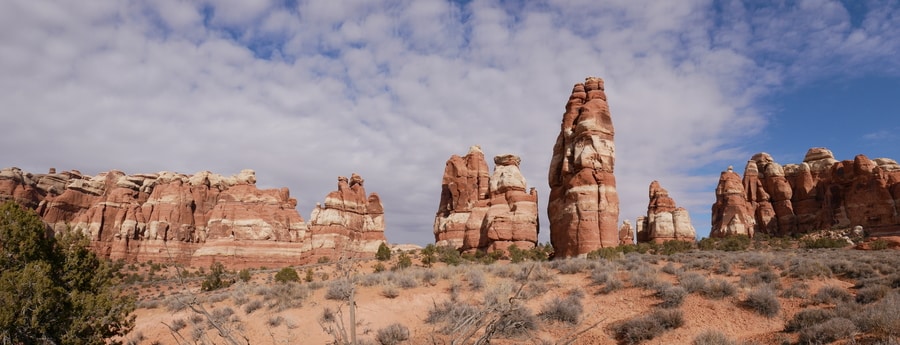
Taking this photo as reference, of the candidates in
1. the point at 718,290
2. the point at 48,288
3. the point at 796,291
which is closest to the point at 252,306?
the point at 48,288

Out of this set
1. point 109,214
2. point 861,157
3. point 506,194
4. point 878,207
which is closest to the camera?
point 506,194

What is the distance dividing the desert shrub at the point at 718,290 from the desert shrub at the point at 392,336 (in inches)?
354

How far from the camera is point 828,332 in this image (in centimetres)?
882

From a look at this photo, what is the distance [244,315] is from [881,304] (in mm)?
17984

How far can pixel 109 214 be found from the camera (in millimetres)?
69688

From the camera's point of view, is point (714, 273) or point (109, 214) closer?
point (714, 273)

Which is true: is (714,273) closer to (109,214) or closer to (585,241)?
(585,241)

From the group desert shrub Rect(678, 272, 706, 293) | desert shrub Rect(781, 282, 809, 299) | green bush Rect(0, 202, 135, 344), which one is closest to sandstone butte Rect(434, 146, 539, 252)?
desert shrub Rect(678, 272, 706, 293)

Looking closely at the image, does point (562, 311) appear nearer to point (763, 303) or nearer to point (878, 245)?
point (763, 303)

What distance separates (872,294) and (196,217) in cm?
8139

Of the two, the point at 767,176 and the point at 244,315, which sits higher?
the point at 767,176

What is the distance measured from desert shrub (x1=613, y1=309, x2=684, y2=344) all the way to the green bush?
1293 cm

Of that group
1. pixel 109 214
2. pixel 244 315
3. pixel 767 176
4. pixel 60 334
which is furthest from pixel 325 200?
pixel 767 176

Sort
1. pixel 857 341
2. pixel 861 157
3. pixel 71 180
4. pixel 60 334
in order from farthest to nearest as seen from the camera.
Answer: pixel 71 180 < pixel 861 157 < pixel 60 334 < pixel 857 341
